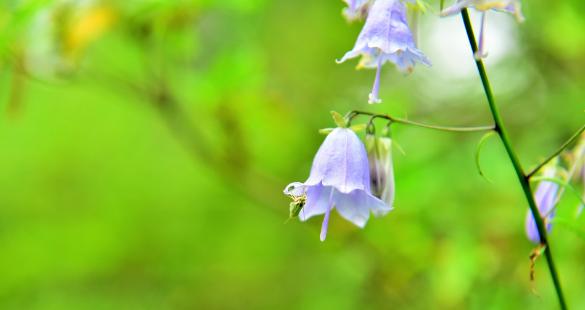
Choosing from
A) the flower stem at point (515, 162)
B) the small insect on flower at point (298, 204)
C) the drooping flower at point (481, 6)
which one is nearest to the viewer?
the drooping flower at point (481, 6)

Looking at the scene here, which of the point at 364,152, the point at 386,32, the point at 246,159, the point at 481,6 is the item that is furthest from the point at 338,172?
the point at 246,159

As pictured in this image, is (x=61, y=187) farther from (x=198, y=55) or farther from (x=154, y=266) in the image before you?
(x=198, y=55)

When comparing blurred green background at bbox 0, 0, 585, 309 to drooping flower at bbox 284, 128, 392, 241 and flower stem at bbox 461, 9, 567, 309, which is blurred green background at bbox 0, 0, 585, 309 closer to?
flower stem at bbox 461, 9, 567, 309

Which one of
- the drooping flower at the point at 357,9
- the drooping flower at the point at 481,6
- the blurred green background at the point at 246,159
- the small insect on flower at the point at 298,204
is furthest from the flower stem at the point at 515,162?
the blurred green background at the point at 246,159

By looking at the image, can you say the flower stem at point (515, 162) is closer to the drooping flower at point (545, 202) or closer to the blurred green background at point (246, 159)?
the drooping flower at point (545, 202)

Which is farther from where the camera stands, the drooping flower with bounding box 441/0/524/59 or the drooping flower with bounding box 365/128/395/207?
the drooping flower with bounding box 365/128/395/207

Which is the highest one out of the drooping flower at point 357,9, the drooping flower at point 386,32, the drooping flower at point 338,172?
the drooping flower at point 357,9

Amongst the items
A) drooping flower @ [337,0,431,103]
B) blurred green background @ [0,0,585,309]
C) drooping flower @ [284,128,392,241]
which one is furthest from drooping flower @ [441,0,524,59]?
blurred green background @ [0,0,585,309]
